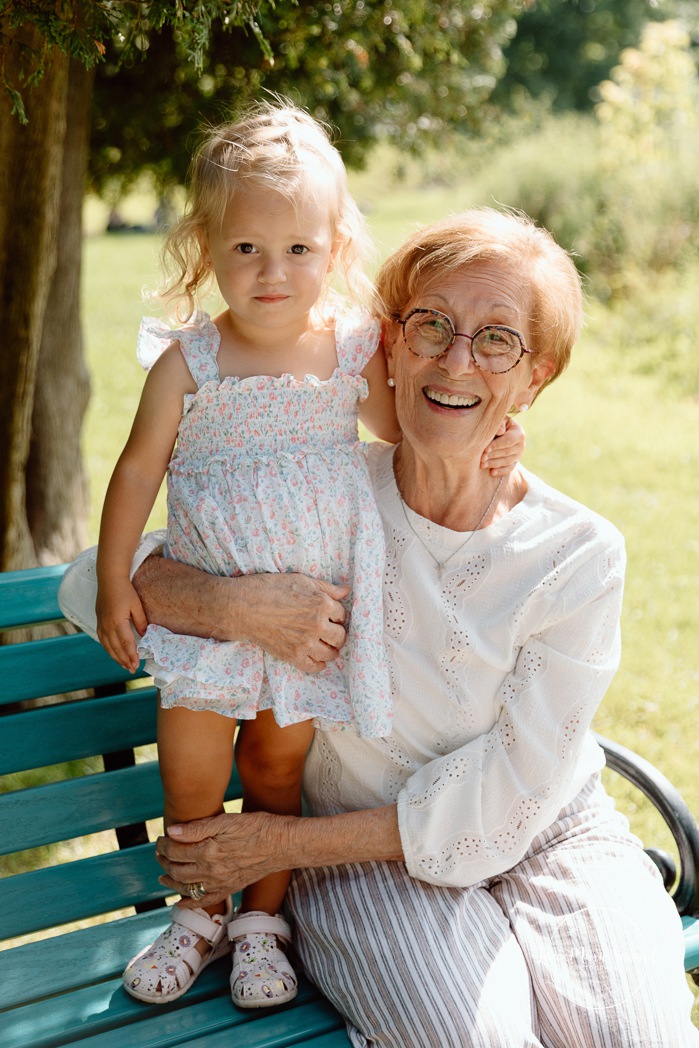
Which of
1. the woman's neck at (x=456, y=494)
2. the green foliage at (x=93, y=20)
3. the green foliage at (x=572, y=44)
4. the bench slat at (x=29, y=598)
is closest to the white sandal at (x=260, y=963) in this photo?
the bench slat at (x=29, y=598)

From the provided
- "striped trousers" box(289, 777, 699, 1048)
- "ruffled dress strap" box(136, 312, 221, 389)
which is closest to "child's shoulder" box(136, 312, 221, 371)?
"ruffled dress strap" box(136, 312, 221, 389)

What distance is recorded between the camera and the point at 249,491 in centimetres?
214

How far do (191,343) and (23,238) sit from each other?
1132 millimetres

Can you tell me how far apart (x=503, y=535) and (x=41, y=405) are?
2396mm

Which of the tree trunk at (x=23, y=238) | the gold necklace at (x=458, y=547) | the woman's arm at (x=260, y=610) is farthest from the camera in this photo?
the tree trunk at (x=23, y=238)

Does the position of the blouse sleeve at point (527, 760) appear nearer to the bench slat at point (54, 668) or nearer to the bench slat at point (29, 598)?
the bench slat at point (54, 668)

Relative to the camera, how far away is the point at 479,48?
482 cm

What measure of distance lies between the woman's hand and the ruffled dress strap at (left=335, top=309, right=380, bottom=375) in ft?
3.07

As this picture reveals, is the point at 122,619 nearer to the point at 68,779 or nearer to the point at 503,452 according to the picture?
the point at 68,779

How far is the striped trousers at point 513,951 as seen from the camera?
197 centimetres

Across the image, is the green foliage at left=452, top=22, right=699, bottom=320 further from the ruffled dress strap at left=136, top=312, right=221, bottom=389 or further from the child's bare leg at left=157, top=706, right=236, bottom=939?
the child's bare leg at left=157, top=706, right=236, bottom=939

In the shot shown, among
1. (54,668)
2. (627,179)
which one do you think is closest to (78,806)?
(54,668)

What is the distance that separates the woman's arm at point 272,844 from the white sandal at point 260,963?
0.10 metres

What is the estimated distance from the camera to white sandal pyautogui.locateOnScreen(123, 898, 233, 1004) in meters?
2.12
